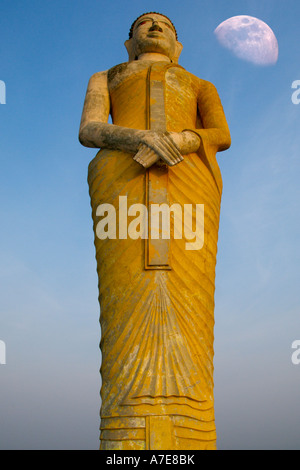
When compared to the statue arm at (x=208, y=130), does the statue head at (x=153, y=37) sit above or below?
above

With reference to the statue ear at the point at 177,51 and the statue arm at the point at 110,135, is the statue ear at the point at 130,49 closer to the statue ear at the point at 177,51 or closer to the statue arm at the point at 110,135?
the statue ear at the point at 177,51

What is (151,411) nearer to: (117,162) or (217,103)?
(117,162)

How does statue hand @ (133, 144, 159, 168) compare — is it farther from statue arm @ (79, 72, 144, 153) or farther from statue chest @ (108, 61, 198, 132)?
statue chest @ (108, 61, 198, 132)

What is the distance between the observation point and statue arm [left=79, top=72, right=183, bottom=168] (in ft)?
16.7

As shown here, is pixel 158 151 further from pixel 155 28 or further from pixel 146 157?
pixel 155 28

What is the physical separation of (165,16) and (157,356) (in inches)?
175

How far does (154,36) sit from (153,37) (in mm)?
19

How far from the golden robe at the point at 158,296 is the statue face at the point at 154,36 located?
0.47 meters

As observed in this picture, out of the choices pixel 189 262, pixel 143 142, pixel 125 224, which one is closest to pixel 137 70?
pixel 143 142

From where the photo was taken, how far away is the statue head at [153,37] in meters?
6.52

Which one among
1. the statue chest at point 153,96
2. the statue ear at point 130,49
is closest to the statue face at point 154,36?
the statue ear at point 130,49

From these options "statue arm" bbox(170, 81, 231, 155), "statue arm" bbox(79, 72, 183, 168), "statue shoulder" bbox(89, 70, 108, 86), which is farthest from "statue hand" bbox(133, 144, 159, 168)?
"statue shoulder" bbox(89, 70, 108, 86)

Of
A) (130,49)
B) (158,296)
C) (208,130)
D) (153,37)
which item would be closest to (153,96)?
(208,130)

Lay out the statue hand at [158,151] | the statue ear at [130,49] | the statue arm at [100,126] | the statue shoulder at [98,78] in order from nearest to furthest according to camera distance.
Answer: the statue hand at [158,151] → the statue arm at [100,126] → the statue shoulder at [98,78] → the statue ear at [130,49]
